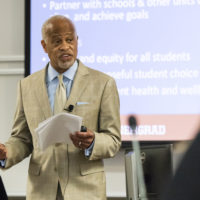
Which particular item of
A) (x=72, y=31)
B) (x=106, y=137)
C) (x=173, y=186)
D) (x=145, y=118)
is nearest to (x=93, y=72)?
(x=72, y=31)

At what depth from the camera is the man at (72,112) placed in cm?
188

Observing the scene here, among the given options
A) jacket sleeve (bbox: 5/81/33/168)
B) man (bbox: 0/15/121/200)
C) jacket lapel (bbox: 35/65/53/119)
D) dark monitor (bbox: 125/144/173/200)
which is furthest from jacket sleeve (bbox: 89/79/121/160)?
jacket sleeve (bbox: 5/81/33/168)

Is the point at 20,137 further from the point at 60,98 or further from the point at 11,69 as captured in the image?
the point at 11,69

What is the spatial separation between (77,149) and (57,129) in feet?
0.60

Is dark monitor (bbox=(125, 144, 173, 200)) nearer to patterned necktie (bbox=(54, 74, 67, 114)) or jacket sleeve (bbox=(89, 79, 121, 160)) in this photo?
jacket sleeve (bbox=(89, 79, 121, 160))

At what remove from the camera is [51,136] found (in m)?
1.82

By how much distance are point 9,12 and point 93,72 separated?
1916 mm

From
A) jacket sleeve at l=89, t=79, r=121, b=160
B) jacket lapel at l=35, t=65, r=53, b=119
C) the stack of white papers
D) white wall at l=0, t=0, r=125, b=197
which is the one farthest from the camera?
white wall at l=0, t=0, r=125, b=197

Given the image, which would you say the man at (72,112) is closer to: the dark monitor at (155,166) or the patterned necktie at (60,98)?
the patterned necktie at (60,98)

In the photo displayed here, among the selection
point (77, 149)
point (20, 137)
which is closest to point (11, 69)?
point (20, 137)

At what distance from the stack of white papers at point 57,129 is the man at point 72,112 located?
2.9 inches

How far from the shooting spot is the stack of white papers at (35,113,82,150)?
172 centimetres

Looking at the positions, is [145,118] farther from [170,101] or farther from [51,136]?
[51,136]

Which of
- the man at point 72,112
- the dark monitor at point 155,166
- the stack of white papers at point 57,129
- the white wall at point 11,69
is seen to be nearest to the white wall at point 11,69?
the white wall at point 11,69
